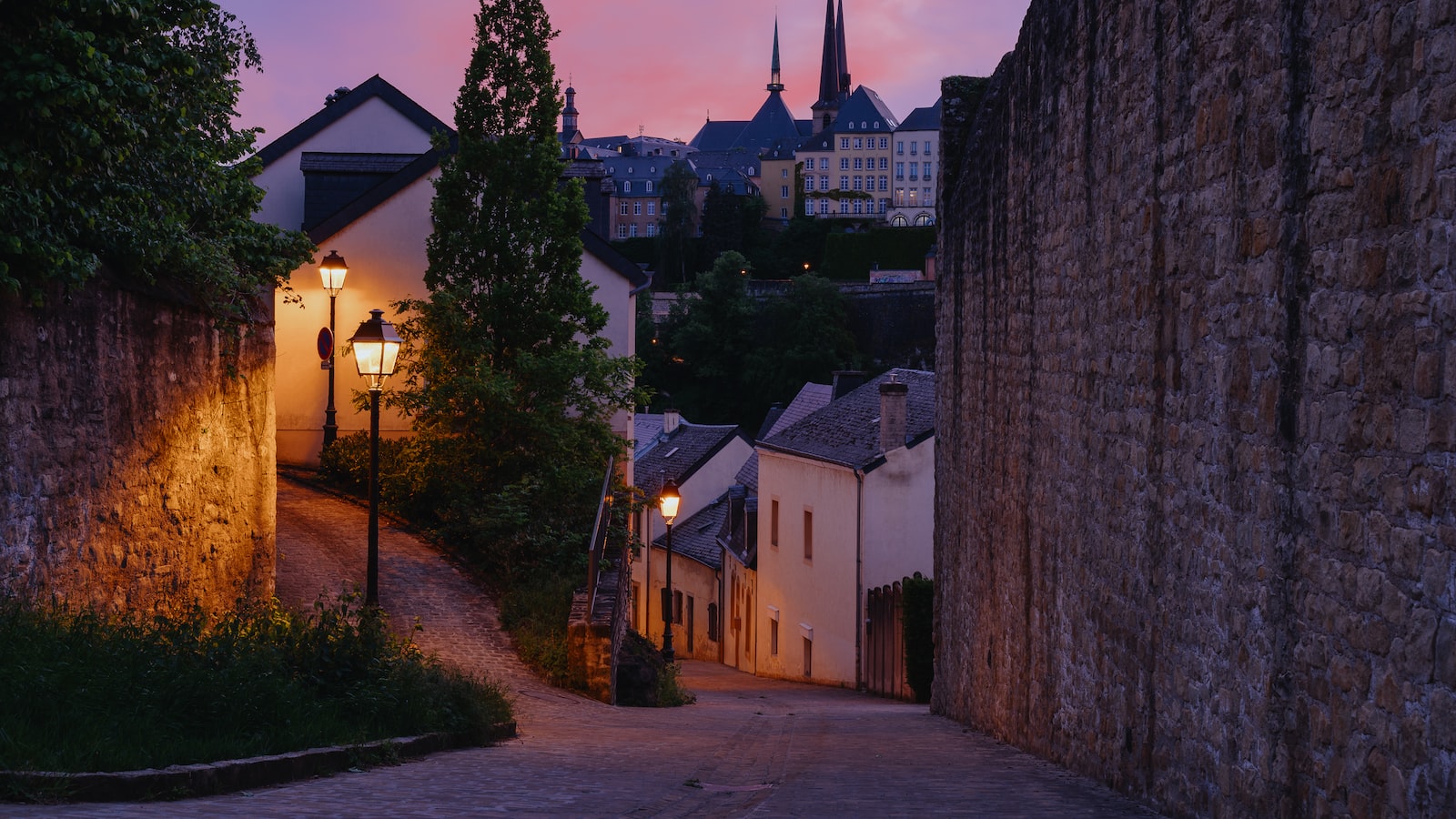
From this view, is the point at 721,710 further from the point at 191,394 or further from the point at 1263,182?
the point at 1263,182

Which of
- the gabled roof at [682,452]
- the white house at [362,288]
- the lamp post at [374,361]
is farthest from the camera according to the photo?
the gabled roof at [682,452]

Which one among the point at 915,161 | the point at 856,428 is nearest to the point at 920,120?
the point at 915,161

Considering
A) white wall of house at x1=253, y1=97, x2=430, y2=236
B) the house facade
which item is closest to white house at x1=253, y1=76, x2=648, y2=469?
white wall of house at x1=253, y1=97, x2=430, y2=236

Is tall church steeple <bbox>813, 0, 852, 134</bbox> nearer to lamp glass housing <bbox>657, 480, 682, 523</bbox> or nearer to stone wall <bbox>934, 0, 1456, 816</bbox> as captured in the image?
lamp glass housing <bbox>657, 480, 682, 523</bbox>

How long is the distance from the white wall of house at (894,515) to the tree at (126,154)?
1708 centimetres

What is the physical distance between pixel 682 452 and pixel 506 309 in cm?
2430

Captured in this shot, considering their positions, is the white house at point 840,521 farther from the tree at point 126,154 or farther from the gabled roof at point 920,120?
the gabled roof at point 920,120

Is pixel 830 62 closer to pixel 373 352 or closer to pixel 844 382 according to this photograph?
pixel 844 382

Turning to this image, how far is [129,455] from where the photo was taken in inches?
370

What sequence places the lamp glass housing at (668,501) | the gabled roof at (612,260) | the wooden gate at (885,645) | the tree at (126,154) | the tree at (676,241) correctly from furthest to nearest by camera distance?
the tree at (676,241), the wooden gate at (885,645), the gabled roof at (612,260), the lamp glass housing at (668,501), the tree at (126,154)

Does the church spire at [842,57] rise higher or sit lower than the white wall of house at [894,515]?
higher

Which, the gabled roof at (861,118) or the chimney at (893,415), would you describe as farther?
the gabled roof at (861,118)

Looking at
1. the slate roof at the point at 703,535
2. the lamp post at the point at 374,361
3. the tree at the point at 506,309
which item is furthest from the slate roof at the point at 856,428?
the lamp post at the point at 374,361

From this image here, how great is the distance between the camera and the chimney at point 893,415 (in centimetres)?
2738
